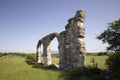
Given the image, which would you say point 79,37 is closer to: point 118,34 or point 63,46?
point 63,46

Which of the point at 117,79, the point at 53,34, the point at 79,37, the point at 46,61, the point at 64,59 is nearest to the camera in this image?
the point at 117,79

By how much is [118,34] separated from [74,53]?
6.36 meters

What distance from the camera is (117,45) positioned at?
19.9 metres

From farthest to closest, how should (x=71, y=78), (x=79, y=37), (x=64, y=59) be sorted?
1. (x=64, y=59)
2. (x=79, y=37)
3. (x=71, y=78)

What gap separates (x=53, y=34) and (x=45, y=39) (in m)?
3.10

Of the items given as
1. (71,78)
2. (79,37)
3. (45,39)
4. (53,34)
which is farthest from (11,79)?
(45,39)

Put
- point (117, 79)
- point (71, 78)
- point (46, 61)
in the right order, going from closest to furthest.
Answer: point (117, 79)
point (71, 78)
point (46, 61)

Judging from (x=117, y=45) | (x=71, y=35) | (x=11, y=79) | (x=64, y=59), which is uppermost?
(x=71, y=35)

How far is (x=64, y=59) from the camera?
21469 millimetres

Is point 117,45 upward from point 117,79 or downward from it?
upward

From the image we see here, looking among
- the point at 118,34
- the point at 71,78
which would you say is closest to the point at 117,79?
the point at 71,78

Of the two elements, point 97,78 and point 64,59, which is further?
point 64,59

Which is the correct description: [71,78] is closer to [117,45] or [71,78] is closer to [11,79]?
[11,79]

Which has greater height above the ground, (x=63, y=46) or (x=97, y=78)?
(x=63, y=46)
